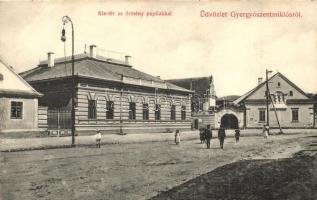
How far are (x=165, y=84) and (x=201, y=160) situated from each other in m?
19.7

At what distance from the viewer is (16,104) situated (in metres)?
22.1

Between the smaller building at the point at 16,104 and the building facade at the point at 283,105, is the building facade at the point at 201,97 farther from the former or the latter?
the smaller building at the point at 16,104

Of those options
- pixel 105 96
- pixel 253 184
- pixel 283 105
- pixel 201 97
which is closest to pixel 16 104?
pixel 105 96

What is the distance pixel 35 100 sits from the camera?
23.1m

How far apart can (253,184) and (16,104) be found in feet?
→ 54.1

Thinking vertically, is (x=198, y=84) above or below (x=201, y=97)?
above

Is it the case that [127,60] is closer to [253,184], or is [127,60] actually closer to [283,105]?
[283,105]

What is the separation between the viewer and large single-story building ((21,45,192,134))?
82.7ft

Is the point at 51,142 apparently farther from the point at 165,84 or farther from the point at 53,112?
the point at 165,84

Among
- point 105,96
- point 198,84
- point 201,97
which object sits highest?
point 198,84

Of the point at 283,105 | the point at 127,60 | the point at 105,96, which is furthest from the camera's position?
the point at 283,105

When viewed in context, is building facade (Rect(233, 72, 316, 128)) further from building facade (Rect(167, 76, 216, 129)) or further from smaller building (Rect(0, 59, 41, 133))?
smaller building (Rect(0, 59, 41, 133))

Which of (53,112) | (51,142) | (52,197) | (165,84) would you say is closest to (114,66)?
(165,84)

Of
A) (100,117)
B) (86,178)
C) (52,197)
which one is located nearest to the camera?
(52,197)
